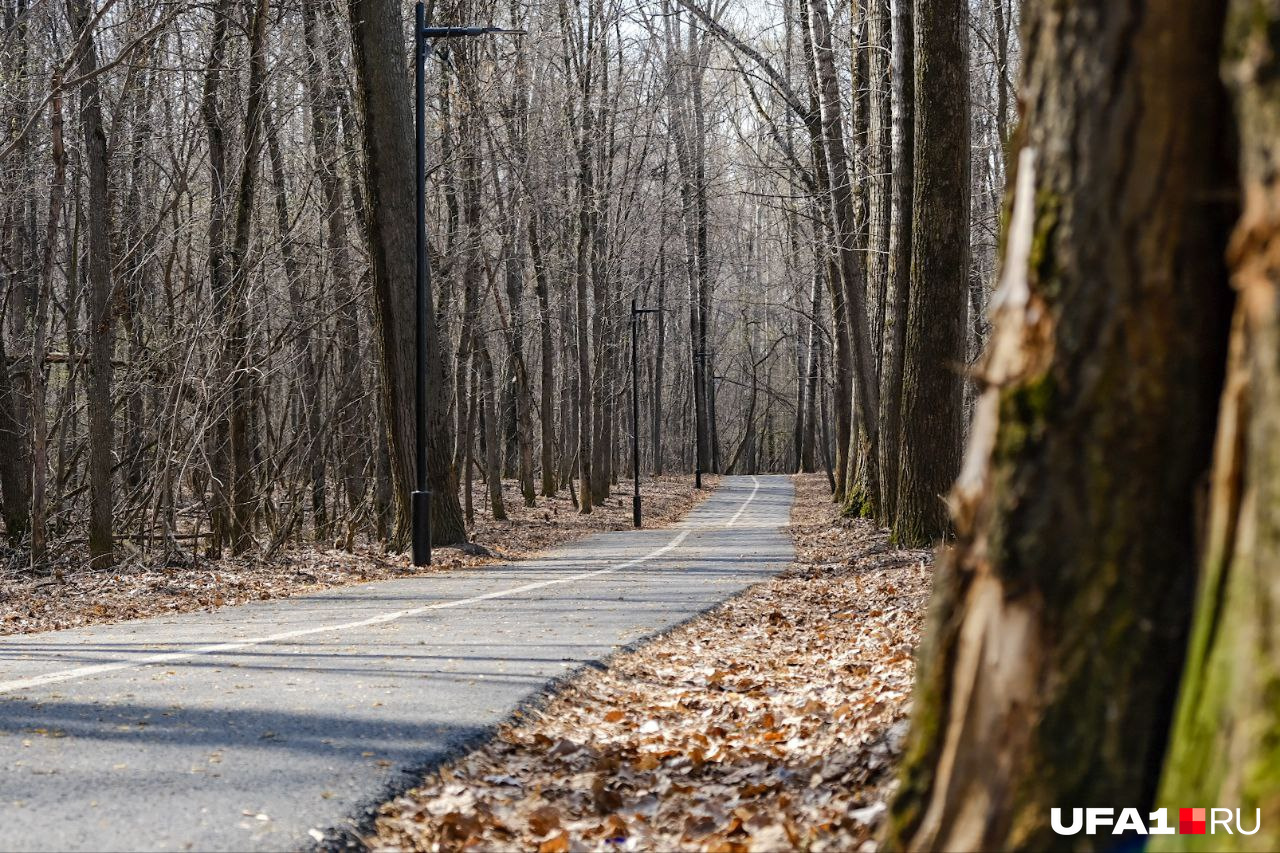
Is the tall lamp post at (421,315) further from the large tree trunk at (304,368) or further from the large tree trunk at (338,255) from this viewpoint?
the large tree trunk at (338,255)

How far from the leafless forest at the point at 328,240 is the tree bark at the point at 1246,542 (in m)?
11.5

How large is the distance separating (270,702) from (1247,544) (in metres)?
5.05

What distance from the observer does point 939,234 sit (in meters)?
13.8

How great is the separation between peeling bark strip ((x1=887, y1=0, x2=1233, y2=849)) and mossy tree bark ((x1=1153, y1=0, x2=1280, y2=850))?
161mm

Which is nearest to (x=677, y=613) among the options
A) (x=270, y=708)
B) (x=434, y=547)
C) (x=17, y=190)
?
(x=270, y=708)

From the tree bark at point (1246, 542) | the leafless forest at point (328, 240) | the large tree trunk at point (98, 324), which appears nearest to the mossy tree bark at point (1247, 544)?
the tree bark at point (1246, 542)

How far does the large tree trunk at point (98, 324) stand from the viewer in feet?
51.3

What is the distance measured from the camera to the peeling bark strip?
2.60m

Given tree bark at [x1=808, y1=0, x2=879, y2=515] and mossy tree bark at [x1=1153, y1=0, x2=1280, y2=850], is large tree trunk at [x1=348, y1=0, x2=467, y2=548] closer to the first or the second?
tree bark at [x1=808, y1=0, x2=879, y2=515]

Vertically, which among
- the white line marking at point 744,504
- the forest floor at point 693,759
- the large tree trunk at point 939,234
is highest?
the large tree trunk at point 939,234

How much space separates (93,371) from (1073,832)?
15.8 metres

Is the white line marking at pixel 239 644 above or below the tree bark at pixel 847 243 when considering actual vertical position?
below

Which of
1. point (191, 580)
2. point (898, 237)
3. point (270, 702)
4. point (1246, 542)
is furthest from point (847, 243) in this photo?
point (1246, 542)

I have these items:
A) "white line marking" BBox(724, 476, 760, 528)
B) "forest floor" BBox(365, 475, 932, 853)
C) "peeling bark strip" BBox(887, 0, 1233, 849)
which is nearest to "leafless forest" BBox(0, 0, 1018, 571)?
"white line marking" BBox(724, 476, 760, 528)
